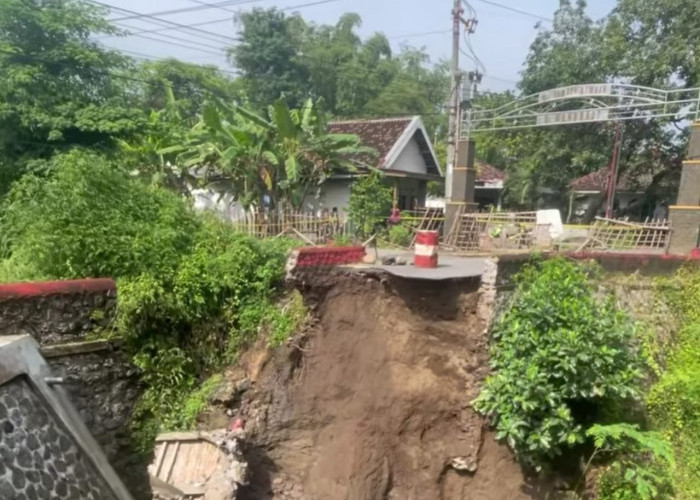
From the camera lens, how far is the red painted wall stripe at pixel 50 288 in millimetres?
4598

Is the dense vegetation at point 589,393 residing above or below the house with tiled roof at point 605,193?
below

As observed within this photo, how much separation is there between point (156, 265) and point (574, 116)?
11.9 metres

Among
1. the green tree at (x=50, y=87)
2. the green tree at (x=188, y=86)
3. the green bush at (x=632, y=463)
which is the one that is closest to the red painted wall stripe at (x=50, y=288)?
the green bush at (x=632, y=463)

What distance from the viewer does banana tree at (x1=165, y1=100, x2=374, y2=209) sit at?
15.1 m

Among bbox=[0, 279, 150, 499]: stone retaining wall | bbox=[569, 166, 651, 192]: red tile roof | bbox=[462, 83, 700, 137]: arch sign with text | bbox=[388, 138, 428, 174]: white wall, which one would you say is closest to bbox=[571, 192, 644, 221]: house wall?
bbox=[569, 166, 651, 192]: red tile roof

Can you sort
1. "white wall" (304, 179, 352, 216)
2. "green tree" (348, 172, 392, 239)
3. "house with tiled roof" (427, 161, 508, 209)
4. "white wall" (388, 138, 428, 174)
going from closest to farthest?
"green tree" (348, 172, 392, 239) → "white wall" (304, 179, 352, 216) → "white wall" (388, 138, 428, 174) → "house with tiled roof" (427, 161, 508, 209)

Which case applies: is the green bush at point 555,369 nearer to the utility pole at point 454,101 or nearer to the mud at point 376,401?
the mud at point 376,401

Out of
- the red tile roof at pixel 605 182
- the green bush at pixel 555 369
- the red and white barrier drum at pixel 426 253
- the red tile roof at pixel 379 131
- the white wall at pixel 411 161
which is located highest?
the red tile roof at pixel 379 131

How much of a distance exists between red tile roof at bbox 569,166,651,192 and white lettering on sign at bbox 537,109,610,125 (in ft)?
34.1

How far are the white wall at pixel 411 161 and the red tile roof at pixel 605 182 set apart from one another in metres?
9.09

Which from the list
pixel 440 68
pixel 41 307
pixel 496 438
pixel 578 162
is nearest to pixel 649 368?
pixel 496 438

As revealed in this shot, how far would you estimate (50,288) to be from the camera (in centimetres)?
485

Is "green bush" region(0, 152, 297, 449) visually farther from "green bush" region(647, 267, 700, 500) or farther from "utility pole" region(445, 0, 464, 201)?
"utility pole" region(445, 0, 464, 201)

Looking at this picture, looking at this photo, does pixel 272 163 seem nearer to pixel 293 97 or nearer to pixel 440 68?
pixel 293 97
